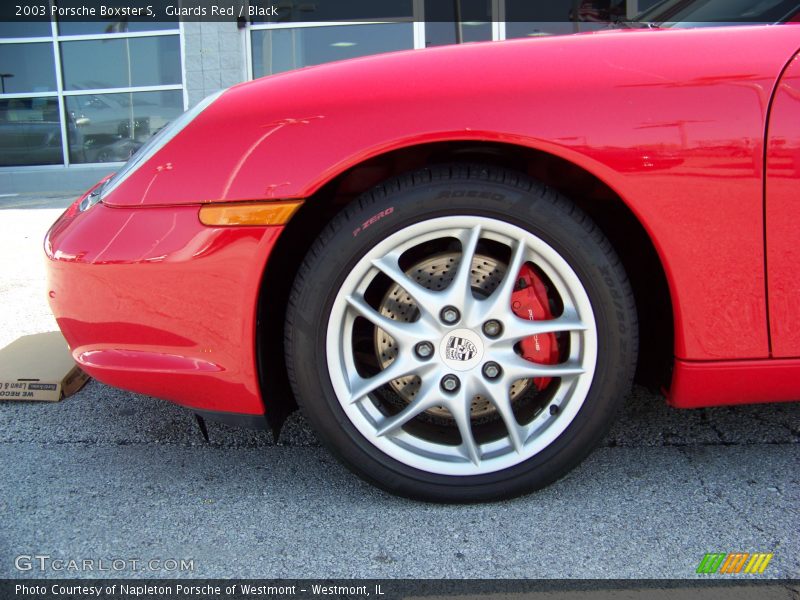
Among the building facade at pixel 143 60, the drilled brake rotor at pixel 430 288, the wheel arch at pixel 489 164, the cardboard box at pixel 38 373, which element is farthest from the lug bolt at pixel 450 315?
the building facade at pixel 143 60

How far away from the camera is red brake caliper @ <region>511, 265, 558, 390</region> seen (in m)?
1.89

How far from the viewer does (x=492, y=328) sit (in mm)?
1798

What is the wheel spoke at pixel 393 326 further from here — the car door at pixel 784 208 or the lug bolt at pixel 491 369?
the car door at pixel 784 208

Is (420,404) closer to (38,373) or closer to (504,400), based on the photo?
(504,400)

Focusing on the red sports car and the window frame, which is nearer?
the red sports car

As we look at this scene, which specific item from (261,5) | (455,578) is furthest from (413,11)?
(455,578)

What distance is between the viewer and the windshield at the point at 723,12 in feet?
6.30

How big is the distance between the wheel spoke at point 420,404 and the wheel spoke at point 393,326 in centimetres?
12

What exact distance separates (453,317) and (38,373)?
1791mm

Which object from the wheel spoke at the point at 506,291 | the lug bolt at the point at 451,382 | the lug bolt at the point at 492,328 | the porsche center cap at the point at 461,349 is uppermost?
the wheel spoke at the point at 506,291

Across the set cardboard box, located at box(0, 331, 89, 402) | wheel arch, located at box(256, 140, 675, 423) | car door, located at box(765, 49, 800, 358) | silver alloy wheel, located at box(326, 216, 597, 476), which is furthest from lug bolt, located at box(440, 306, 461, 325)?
cardboard box, located at box(0, 331, 89, 402)

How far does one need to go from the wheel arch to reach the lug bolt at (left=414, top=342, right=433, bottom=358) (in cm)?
41

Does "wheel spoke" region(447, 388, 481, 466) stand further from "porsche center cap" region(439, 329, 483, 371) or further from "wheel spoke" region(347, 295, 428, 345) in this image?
"wheel spoke" region(347, 295, 428, 345)

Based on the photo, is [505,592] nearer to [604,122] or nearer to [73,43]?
[604,122]
